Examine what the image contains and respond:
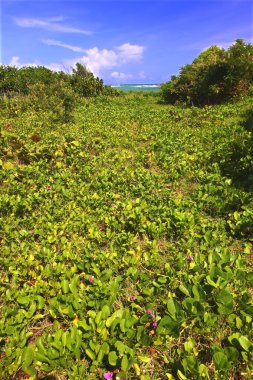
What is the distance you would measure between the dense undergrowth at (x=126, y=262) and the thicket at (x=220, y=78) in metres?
11.0

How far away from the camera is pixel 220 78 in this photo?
19.0 metres

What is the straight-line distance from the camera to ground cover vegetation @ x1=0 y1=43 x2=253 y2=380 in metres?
2.59

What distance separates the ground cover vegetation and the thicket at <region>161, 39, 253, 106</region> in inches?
425

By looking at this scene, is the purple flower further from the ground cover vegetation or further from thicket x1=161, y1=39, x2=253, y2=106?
thicket x1=161, y1=39, x2=253, y2=106

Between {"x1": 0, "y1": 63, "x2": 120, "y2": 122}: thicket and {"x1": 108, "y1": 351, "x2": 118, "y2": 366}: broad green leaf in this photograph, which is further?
{"x1": 0, "y1": 63, "x2": 120, "y2": 122}: thicket

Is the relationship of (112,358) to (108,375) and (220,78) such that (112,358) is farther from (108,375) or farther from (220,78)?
(220,78)

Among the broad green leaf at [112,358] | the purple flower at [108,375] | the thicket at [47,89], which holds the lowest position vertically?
the purple flower at [108,375]

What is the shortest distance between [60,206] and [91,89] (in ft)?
74.5

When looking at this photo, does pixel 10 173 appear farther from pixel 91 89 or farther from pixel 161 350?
pixel 91 89

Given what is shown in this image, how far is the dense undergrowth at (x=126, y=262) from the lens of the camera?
2590 millimetres

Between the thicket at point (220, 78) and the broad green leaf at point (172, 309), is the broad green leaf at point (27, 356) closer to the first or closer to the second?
the broad green leaf at point (172, 309)

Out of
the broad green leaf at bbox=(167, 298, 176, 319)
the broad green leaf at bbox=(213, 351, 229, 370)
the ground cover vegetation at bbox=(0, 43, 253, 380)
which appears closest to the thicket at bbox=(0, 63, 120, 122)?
the ground cover vegetation at bbox=(0, 43, 253, 380)

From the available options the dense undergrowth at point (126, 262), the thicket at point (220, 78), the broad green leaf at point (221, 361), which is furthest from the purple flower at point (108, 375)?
the thicket at point (220, 78)

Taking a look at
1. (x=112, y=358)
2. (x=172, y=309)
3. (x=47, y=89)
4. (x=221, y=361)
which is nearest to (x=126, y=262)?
(x=172, y=309)
